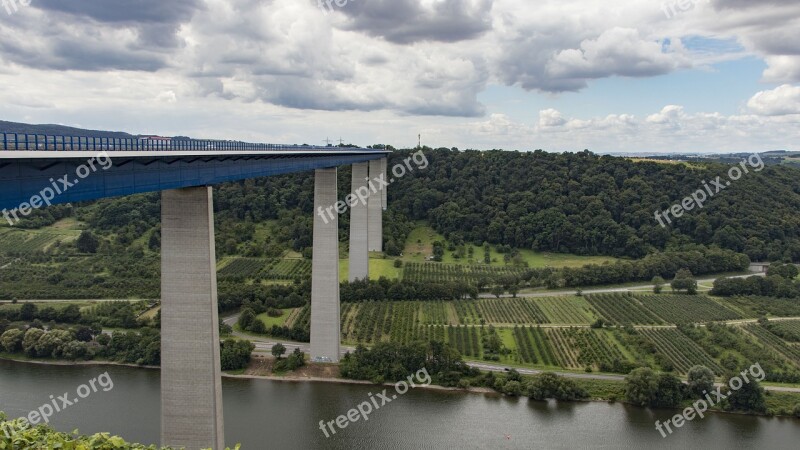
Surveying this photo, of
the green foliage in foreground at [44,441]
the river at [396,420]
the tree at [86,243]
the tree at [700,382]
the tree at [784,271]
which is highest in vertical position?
the green foliage in foreground at [44,441]

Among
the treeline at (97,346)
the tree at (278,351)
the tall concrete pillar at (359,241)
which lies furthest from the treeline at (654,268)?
the treeline at (97,346)

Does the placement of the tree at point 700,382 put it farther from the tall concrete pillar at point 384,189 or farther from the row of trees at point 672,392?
the tall concrete pillar at point 384,189

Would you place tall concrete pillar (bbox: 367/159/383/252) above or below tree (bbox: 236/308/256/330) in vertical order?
above

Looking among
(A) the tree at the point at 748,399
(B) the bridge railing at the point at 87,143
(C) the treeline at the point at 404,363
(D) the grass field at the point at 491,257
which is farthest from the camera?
(D) the grass field at the point at 491,257

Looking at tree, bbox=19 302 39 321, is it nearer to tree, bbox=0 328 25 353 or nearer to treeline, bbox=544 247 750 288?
tree, bbox=0 328 25 353

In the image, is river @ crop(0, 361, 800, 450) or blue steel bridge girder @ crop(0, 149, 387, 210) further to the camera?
river @ crop(0, 361, 800, 450)

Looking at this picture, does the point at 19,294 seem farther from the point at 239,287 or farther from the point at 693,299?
the point at 693,299

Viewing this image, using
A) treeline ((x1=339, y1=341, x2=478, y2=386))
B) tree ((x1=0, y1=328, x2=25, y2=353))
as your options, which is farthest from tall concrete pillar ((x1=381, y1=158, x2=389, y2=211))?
tree ((x1=0, y1=328, x2=25, y2=353))
